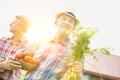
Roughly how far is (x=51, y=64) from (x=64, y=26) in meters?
0.67

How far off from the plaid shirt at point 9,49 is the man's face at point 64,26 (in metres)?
0.75

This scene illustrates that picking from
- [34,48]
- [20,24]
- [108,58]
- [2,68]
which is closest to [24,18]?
[20,24]

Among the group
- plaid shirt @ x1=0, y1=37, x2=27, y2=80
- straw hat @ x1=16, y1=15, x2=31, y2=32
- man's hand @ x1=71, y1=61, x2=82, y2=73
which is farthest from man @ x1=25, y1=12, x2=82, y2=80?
straw hat @ x1=16, y1=15, x2=31, y2=32

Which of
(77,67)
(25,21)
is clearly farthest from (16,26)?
(77,67)

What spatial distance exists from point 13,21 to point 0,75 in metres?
0.97

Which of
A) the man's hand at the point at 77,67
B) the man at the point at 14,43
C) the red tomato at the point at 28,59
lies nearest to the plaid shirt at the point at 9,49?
the man at the point at 14,43

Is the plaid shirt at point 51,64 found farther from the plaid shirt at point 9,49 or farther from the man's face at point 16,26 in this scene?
the man's face at point 16,26

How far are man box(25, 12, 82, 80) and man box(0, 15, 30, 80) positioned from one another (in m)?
0.42

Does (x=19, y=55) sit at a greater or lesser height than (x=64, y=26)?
lesser

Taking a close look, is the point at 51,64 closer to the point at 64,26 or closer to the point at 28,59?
the point at 28,59

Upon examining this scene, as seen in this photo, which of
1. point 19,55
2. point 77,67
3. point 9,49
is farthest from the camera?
point 9,49

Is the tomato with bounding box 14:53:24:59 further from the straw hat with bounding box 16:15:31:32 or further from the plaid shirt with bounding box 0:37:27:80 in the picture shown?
the straw hat with bounding box 16:15:31:32

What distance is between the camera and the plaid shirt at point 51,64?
4668 mm

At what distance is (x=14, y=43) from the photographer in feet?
17.7
